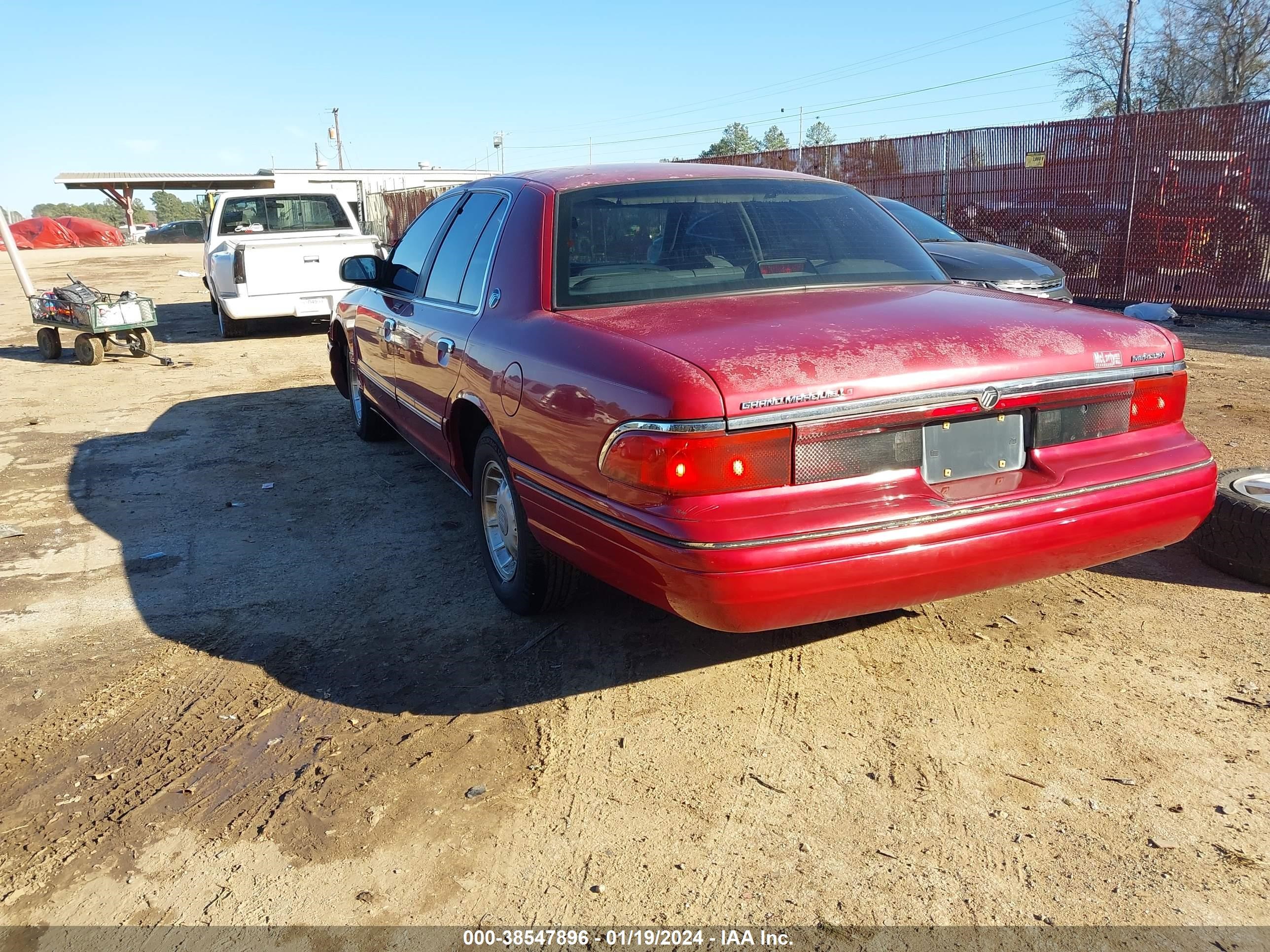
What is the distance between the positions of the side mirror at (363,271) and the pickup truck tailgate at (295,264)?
6.69 meters

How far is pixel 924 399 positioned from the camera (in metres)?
2.71

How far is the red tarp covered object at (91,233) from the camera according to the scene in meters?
51.0

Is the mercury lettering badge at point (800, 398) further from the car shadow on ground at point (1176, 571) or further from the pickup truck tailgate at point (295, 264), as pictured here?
the pickup truck tailgate at point (295, 264)

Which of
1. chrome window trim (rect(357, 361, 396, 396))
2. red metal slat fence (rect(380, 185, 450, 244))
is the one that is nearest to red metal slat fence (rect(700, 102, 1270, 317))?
chrome window trim (rect(357, 361, 396, 396))

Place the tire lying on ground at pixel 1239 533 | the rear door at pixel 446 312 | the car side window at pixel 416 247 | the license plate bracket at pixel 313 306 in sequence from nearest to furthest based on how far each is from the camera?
1. the tire lying on ground at pixel 1239 533
2. the rear door at pixel 446 312
3. the car side window at pixel 416 247
4. the license plate bracket at pixel 313 306

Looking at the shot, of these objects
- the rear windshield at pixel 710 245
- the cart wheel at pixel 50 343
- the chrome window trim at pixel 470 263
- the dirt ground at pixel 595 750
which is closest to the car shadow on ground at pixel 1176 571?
the dirt ground at pixel 595 750

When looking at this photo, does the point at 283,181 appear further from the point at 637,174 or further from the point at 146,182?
the point at 637,174

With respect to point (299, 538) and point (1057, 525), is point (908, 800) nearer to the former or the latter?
point (1057, 525)

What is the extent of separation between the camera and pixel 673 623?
3791 millimetres

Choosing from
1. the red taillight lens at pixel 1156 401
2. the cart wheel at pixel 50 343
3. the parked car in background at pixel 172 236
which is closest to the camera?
the red taillight lens at pixel 1156 401

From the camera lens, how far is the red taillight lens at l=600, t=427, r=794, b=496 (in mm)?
2592

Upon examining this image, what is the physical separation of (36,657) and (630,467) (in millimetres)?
2608

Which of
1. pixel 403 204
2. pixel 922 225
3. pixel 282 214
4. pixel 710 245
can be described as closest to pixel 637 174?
pixel 710 245

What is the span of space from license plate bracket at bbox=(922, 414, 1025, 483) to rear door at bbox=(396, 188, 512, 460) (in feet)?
6.12
